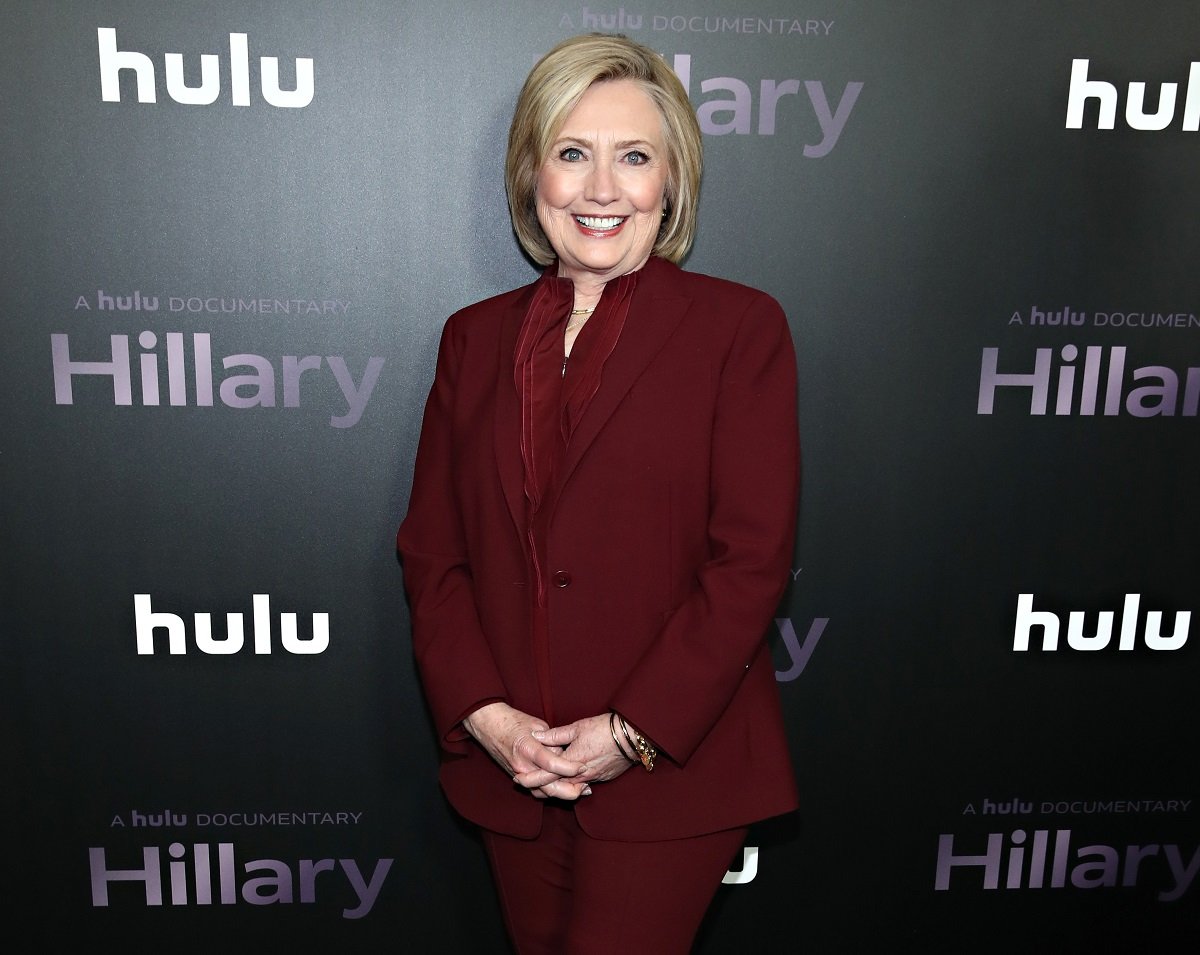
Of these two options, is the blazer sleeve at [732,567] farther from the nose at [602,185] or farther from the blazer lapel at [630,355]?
the nose at [602,185]

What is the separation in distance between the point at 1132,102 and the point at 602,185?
1.19m

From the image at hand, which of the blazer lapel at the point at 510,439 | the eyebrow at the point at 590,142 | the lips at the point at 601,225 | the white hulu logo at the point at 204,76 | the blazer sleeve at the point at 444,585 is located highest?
the white hulu logo at the point at 204,76

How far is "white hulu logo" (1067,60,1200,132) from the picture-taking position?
6.59 ft

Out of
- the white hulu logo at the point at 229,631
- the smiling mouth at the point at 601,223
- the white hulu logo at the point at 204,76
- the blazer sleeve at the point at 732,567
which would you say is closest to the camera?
the blazer sleeve at the point at 732,567

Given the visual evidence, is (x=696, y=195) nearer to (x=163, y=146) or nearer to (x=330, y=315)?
(x=330, y=315)

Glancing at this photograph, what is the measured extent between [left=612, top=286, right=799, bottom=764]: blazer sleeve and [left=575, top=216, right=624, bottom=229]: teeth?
0.26 meters

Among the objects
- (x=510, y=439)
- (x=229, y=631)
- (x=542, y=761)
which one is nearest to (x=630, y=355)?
(x=510, y=439)

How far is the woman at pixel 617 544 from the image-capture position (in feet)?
4.90

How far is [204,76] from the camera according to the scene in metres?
1.95

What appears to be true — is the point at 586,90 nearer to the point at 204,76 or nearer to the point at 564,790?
the point at 204,76

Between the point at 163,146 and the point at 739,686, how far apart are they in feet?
4.88

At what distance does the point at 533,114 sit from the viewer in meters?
1.58

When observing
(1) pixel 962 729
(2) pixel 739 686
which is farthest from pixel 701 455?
(1) pixel 962 729

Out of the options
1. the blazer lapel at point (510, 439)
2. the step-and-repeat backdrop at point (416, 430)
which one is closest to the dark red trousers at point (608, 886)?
the blazer lapel at point (510, 439)
